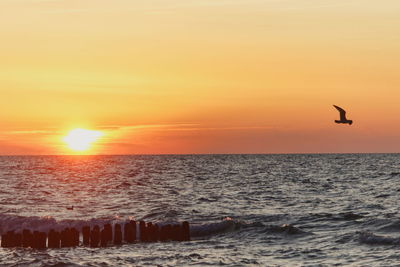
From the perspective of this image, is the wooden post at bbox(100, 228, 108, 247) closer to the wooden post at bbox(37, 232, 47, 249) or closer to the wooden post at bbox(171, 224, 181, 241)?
the wooden post at bbox(37, 232, 47, 249)

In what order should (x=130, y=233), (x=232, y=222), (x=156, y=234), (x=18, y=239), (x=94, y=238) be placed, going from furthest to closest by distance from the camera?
1. (x=232, y=222)
2. (x=156, y=234)
3. (x=130, y=233)
4. (x=94, y=238)
5. (x=18, y=239)

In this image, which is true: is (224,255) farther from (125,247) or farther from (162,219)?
(162,219)

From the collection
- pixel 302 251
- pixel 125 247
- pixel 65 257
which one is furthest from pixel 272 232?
pixel 65 257

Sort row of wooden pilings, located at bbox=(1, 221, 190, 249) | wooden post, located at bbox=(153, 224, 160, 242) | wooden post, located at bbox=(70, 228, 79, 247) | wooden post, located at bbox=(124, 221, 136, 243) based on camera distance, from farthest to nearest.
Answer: wooden post, located at bbox=(153, 224, 160, 242), wooden post, located at bbox=(124, 221, 136, 243), wooden post, located at bbox=(70, 228, 79, 247), row of wooden pilings, located at bbox=(1, 221, 190, 249)

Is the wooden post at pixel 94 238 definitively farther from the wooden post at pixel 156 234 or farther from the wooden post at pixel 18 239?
the wooden post at pixel 18 239

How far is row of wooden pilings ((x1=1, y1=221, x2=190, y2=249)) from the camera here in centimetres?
3309

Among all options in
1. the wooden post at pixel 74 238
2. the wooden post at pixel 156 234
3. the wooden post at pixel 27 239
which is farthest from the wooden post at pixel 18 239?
the wooden post at pixel 156 234

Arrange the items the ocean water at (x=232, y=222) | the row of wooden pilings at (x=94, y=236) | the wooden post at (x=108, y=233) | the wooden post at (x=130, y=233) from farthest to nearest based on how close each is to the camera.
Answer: the wooden post at (x=130, y=233), the wooden post at (x=108, y=233), the row of wooden pilings at (x=94, y=236), the ocean water at (x=232, y=222)

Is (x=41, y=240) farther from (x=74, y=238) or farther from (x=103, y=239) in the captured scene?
(x=103, y=239)

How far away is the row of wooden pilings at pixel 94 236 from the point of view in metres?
33.1

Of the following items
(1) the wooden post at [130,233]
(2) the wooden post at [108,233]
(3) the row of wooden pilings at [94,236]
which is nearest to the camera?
(3) the row of wooden pilings at [94,236]

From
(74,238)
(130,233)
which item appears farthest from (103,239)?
(130,233)

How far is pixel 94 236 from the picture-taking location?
1332 inches

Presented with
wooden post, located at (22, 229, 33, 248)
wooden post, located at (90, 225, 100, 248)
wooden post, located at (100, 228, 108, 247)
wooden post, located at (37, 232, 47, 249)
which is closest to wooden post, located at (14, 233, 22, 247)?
wooden post, located at (22, 229, 33, 248)
